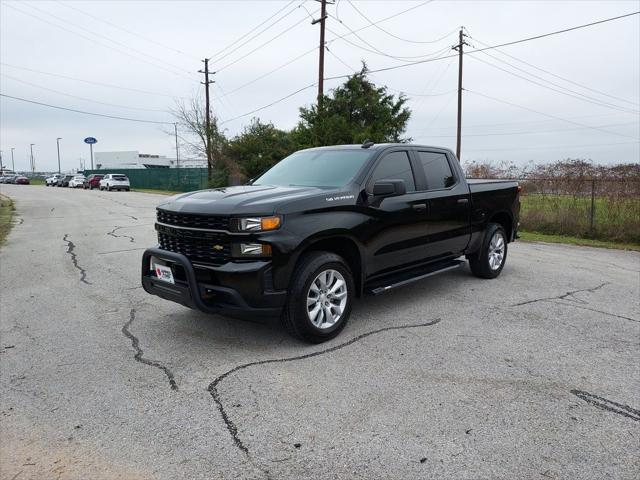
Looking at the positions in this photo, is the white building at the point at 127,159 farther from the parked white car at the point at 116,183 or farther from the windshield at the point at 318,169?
the windshield at the point at 318,169

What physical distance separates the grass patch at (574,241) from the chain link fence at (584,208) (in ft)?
0.99

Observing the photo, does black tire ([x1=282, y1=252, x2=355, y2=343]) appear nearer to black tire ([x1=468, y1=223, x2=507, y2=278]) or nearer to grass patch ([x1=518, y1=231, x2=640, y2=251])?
black tire ([x1=468, y1=223, x2=507, y2=278])

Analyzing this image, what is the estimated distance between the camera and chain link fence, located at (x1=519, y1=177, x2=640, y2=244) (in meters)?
12.0

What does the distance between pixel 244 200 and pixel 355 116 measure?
51.3 feet

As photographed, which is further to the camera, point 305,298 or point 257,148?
point 257,148

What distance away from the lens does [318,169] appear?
5527 millimetres

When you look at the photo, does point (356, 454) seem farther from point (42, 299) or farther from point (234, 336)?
point (42, 299)

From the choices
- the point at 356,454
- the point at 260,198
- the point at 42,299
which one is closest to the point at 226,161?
the point at 42,299

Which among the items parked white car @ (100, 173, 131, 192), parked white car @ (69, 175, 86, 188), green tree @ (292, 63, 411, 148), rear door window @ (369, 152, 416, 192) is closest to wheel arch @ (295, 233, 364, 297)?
rear door window @ (369, 152, 416, 192)

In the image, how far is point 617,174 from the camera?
1243 centimetres

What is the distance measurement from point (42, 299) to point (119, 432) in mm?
3954

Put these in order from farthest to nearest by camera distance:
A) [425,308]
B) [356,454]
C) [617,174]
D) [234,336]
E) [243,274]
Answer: [617,174] < [425,308] < [234,336] < [243,274] < [356,454]

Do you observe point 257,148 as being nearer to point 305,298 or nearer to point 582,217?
point 582,217

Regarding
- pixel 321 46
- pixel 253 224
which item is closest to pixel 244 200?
pixel 253 224
